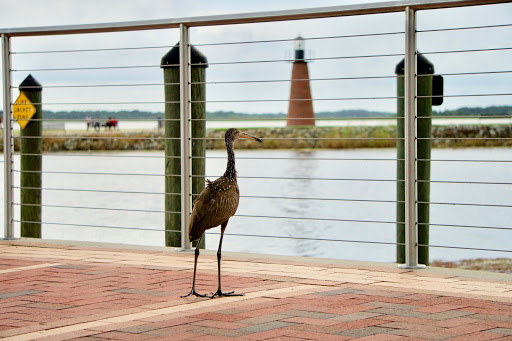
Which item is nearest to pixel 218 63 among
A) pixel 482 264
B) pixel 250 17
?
pixel 250 17

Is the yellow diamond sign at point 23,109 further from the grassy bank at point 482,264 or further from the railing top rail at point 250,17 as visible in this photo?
the grassy bank at point 482,264

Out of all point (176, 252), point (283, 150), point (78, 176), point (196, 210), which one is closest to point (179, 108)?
point (176, 252)

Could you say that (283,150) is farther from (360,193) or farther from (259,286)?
(259,286)

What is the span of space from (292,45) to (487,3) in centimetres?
3860

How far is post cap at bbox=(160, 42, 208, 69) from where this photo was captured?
5.96 metres

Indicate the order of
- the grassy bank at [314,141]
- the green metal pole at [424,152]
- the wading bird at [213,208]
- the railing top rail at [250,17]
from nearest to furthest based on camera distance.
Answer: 1. the wading bird at [213,208]
2. the railing top rail at [250,17]
3. the green metal pole at [424,152]
4. the grassy bank at [314,141]

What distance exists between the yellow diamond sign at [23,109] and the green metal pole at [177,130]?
1.55m

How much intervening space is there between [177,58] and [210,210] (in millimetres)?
2197

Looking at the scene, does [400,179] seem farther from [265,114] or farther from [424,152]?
[265,114]

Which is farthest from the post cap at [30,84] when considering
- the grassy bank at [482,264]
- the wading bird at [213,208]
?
the grassy bank at [482,264]

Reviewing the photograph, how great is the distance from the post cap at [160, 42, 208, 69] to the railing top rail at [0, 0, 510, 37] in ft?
1.27

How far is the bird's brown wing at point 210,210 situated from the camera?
13.5 feet

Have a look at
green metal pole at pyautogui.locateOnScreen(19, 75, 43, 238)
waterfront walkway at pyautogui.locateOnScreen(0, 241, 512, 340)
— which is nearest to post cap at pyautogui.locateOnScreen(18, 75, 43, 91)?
green metal pole at pyautogui.locateOnScreen(19, 75, 43, 238)

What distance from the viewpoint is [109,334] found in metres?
3.38
